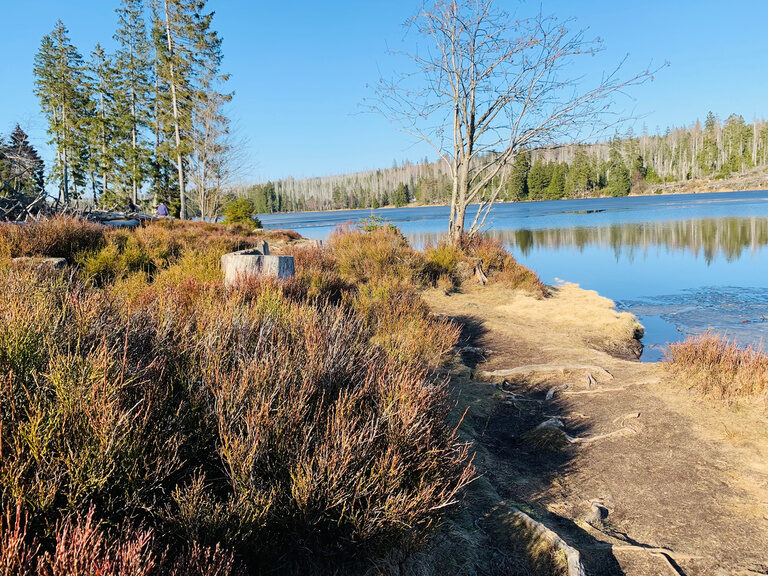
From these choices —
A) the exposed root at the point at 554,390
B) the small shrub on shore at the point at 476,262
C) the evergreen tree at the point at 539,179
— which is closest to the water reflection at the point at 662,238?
the small shrub on shore at the point at 476,262

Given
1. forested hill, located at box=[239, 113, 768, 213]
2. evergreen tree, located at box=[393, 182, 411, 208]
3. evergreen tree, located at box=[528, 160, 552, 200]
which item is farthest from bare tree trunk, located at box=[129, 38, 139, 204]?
evergreen tree, located at box=[393, 182, 411, 208]

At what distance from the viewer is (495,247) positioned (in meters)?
13.1

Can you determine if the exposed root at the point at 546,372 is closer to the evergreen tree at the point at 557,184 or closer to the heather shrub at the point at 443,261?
the heather shrub at the point at 443,261

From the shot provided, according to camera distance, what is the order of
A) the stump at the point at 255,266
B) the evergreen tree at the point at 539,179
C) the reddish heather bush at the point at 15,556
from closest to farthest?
the reddish heather bush at the point at 15,556, the stump at the point at 255,266, the evergreen tree at the point at 539,179

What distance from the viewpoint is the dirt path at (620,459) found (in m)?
2.75

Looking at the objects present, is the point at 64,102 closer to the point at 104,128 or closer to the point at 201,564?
the point at 104,128

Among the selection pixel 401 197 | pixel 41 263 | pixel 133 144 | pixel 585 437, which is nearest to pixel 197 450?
pixel 585 437

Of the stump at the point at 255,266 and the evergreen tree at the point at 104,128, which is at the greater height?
the evergreen tree at the point at 104,128

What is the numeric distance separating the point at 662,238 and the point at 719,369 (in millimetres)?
20241

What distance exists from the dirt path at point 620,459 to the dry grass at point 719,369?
0.69 feet

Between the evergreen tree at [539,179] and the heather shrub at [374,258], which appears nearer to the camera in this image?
the heather shrub at [374,258]

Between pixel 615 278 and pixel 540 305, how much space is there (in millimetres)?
6010

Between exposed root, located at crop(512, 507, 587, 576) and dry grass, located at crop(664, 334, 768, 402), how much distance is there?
3083 mm

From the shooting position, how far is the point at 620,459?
3.80 meters
